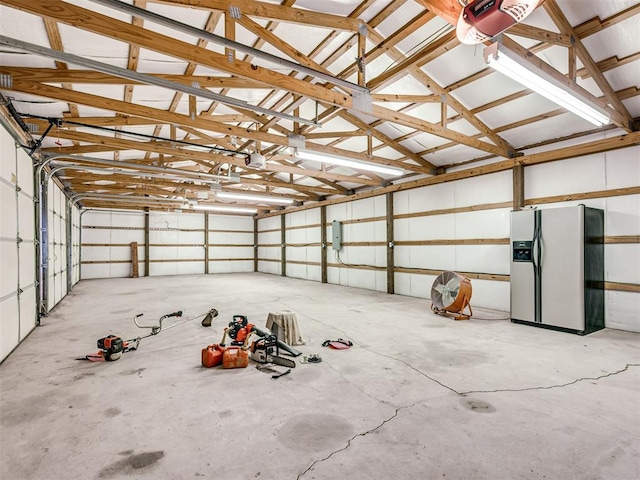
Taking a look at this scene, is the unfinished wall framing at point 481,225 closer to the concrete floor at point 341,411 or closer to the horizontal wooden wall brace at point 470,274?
the horizontal wooden wall brace at point 470,274

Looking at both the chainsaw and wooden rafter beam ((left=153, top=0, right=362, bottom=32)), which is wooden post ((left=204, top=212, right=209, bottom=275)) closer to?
the chainsaw

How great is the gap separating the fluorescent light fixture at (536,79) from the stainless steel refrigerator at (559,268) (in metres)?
1.49

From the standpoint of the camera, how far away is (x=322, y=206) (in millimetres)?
11805

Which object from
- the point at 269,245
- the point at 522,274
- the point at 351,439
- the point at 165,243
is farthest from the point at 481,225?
the point at 165,243

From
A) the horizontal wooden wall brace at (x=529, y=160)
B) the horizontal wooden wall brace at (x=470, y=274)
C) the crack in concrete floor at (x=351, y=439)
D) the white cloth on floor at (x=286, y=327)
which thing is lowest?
the crack in concrete floor at (x=351, y=439)

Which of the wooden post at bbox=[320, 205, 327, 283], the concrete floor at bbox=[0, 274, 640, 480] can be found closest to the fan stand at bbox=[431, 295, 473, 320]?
the concrete floor at bbox=[0, 274, 640, 480]

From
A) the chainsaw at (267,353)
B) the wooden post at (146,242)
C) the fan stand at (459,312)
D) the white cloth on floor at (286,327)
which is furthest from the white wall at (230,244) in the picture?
the chainsaw at (267,353)

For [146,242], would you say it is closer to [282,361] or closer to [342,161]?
[342,161]

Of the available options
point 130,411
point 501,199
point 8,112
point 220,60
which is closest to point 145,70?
point 8,112

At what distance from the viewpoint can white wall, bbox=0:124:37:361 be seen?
368 cm

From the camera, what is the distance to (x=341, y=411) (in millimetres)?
2537

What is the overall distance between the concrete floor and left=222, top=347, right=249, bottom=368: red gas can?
0.12 metres

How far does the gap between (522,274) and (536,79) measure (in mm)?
3260

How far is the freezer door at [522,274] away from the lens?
5148mm
